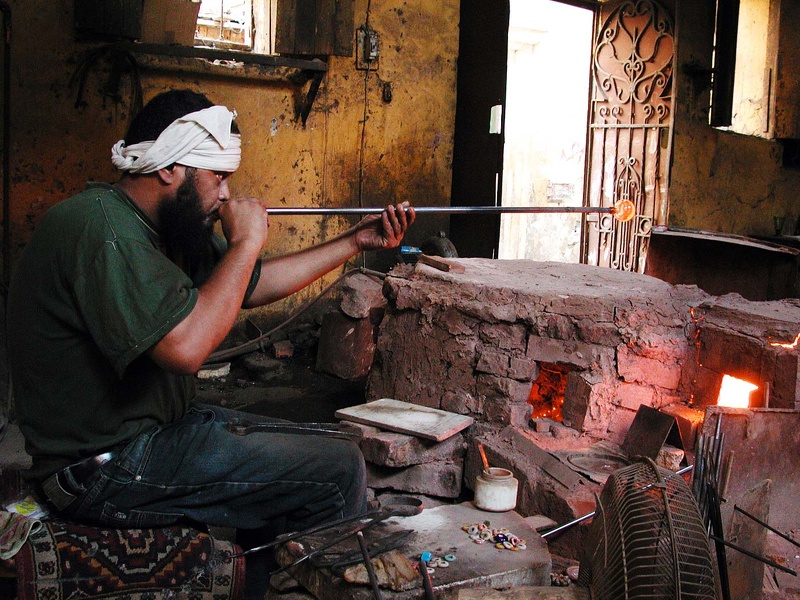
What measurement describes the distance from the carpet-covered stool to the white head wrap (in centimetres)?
97

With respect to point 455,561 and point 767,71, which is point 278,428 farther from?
point 767,71

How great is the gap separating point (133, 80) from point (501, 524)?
15.1 ft

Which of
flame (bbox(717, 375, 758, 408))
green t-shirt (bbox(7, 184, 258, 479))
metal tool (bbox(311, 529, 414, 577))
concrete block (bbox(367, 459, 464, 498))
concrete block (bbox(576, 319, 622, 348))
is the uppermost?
green t-shirt (bbox(7, 184, 258, 479))

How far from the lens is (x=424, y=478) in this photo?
152 inches

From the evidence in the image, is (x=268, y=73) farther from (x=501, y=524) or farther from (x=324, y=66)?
(x=501, y=524)

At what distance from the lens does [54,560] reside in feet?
6.20

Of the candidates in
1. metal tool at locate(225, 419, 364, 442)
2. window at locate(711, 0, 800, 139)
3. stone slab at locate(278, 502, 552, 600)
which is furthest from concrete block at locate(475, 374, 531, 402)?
window at locate(711, 0, 800, 139)

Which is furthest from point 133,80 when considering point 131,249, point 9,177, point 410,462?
point 131,249

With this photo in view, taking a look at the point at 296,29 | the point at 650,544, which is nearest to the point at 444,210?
the point at 650,544

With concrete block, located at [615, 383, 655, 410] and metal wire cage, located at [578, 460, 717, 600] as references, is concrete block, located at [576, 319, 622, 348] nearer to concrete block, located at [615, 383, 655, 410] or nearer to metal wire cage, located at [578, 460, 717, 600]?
concrete block, located at [615, 383, 655, 410]

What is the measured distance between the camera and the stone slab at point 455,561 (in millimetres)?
2189

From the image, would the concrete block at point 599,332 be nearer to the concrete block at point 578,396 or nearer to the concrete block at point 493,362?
the concrete block at point 578,396

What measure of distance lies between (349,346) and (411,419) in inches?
88.6

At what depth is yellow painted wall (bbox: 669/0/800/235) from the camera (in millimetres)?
8086
